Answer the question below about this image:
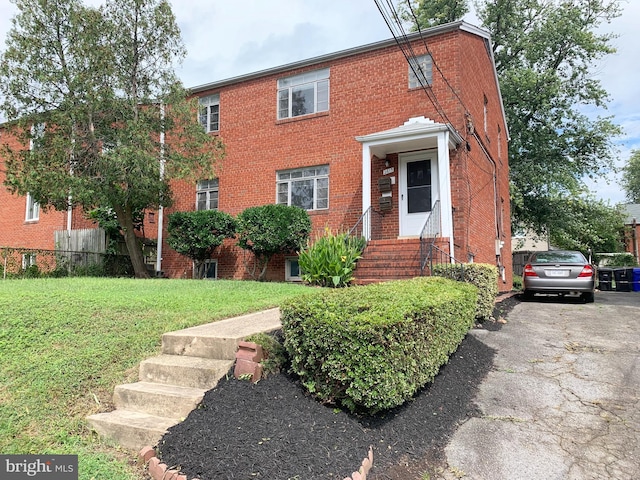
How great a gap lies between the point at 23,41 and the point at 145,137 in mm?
3580

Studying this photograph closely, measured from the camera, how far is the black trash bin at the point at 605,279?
19.9 meters

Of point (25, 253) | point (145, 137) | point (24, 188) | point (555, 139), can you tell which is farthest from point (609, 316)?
point (555, 139)

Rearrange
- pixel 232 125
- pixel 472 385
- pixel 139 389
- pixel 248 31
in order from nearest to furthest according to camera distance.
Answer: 1. pixel 139 389
2. pixel 472 385
3. pixel 248 31
4. pixel 232 125

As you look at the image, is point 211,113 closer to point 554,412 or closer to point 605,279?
point 554,412

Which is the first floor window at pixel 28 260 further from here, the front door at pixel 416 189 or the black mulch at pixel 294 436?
the black mulch at pixel 294 436

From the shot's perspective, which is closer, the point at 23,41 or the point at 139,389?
the point at 139,389

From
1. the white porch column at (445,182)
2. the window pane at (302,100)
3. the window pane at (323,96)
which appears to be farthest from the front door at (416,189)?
the window pane at (302,100)

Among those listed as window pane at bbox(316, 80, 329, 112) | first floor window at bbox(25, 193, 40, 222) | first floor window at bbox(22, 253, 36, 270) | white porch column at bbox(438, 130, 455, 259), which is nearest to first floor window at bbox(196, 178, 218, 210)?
window pane at bbox(316, 80, 329, 112)

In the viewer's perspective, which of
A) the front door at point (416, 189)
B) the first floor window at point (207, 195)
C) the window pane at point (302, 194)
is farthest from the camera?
the first floor window at point (207, 195)

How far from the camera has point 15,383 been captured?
12.7ft

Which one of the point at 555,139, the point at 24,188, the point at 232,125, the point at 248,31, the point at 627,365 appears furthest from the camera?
the point at 555,139

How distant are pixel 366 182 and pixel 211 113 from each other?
257 inches

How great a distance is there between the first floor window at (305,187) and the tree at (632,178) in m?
46.7

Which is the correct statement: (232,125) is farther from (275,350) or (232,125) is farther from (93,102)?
(275,350)
